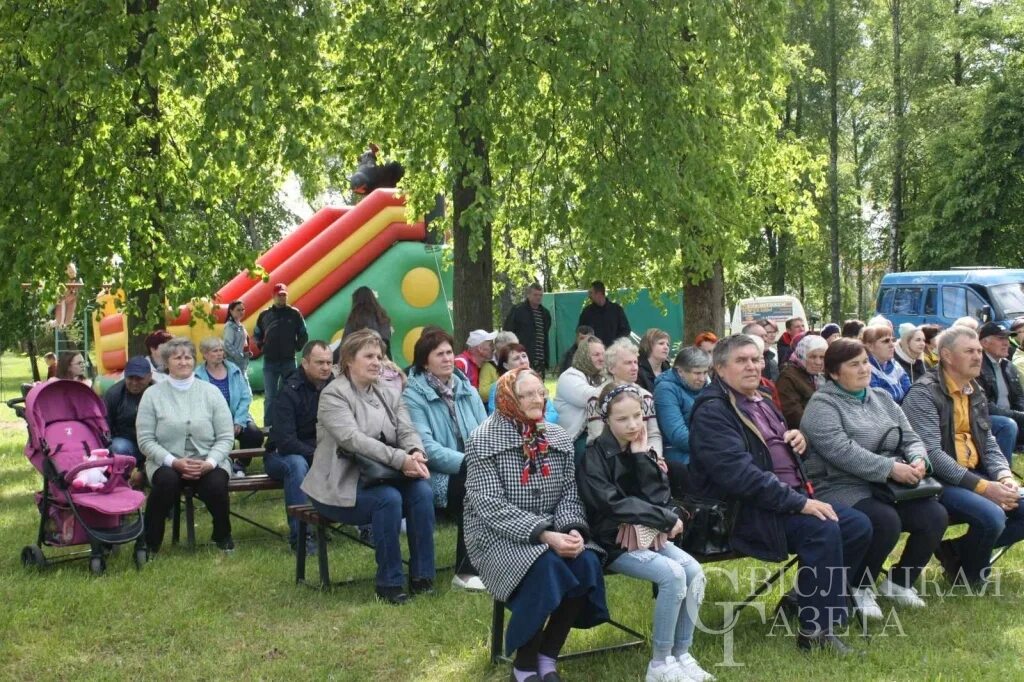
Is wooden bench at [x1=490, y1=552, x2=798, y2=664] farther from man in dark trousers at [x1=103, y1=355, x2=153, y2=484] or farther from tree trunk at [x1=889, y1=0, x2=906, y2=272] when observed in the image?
tree trunk at [x1=889, y1=0, x2=906, y2=272]

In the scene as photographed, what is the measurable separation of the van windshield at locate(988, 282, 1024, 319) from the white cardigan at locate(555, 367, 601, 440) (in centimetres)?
1511

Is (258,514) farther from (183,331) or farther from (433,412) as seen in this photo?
(183,331)

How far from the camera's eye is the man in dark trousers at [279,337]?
13.0 m

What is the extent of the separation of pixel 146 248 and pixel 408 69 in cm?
311

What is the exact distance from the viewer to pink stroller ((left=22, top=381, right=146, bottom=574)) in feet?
23.5

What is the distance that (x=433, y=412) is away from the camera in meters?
7.34

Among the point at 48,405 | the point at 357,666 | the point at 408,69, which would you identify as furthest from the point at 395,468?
the point at 408,69

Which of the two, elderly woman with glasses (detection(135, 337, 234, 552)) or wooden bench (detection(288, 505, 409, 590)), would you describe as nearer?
wooden bench (detection(288, 505, 409, 590))

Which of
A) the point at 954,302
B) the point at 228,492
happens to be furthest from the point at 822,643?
the point at 954,302

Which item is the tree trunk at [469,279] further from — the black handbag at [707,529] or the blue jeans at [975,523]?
the black handbag at [707,529]

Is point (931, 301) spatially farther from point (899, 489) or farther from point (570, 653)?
point (570, 653)

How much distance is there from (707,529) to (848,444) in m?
0.97

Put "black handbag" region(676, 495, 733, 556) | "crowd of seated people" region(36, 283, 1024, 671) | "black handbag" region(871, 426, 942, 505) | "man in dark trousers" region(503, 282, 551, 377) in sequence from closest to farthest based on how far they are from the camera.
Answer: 1. "crowd of seated people" region(36, 283, 1024, 671)
2. "black handbag" region(676, 495, 733, 556)
3. "black handbag" region(871, 426, 942, 505)
4. "man in dark trousers" region(503, 282, 551, 377)

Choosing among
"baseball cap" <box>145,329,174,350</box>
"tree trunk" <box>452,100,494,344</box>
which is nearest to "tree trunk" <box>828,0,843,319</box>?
"tree trunk" <box>452,100,494,344</box>
